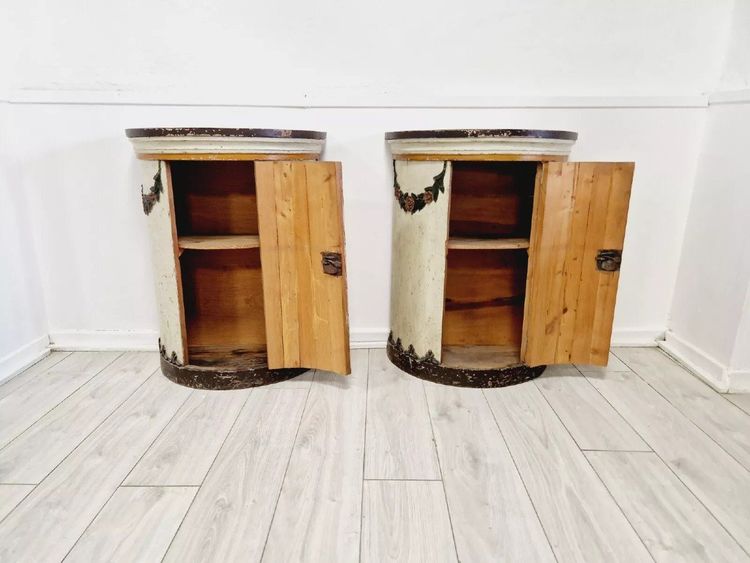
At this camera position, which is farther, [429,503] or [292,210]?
[292,210]

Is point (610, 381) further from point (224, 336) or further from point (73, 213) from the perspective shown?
point (73, 213)

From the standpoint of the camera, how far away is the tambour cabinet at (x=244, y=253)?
4.48 feet

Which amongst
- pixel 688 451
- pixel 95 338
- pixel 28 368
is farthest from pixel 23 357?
pixel 688 451

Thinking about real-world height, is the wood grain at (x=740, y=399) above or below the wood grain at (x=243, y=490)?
above

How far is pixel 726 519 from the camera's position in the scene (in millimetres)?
1022

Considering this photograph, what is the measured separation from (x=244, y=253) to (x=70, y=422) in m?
0.73

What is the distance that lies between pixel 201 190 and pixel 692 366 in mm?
1824

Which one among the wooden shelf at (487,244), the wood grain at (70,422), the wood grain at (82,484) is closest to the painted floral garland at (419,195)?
the wooden shelf at (487,244)

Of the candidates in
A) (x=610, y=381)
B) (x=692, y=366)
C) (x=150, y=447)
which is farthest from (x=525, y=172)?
(x=150, y=447)

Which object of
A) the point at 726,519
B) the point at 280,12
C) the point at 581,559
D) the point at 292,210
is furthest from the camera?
the point at 280,12

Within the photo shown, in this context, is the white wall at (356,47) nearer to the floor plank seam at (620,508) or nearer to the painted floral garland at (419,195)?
the painted floral garland at (419,195)

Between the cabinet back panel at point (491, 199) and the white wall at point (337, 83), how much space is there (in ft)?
0.57

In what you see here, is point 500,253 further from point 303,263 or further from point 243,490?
point 243,490

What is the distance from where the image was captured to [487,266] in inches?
69.7
